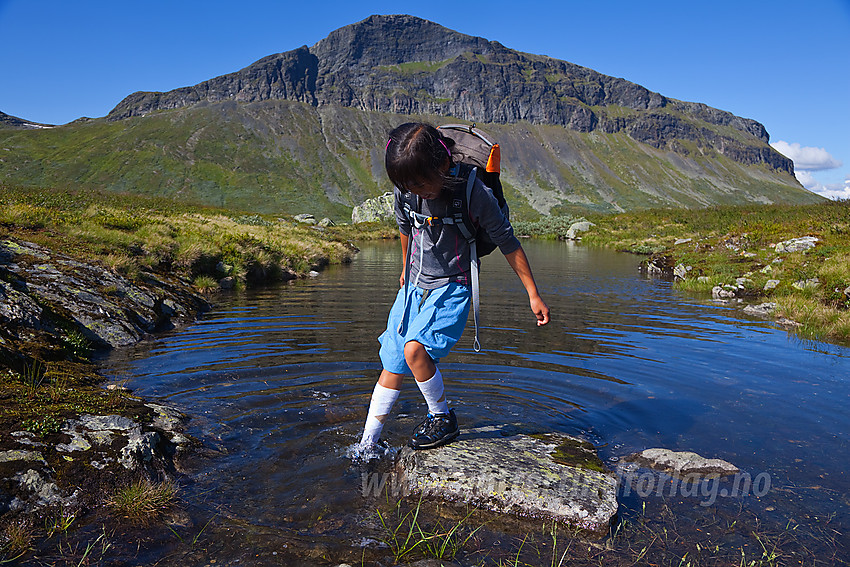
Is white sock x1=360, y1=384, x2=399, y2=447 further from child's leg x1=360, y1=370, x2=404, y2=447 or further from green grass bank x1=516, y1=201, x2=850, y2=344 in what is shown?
green grass bank x1=516, y1=201, x2=850, y2=344

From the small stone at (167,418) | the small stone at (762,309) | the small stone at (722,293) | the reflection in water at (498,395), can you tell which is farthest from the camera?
the small stone at (722,293)

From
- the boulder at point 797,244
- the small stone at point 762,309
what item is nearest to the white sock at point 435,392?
the small stone at point 762,309

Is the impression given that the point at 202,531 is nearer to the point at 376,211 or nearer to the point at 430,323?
the point at 430,323

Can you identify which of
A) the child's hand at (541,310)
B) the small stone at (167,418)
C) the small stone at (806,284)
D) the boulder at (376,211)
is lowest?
the small stone at (167,418)

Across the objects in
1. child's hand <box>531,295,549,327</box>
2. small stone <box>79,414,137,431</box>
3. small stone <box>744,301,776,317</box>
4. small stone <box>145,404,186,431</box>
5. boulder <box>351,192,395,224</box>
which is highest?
boulder <box>351,192,395,224</box>

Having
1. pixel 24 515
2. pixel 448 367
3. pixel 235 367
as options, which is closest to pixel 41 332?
pixel 235 367

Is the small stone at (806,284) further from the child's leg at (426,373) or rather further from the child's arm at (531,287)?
the child's leg at (426,373)

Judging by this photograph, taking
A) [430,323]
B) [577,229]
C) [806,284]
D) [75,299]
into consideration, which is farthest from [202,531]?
[577,229]

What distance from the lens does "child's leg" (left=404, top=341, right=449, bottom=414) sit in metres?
4.64

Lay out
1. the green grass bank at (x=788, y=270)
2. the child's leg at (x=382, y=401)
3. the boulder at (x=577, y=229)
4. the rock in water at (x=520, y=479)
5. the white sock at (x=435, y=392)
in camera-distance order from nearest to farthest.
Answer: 1. the rock in water at (x=520, y=479)
2. the white sock at (x=435, y=392)
3. the child's leg at (x=382, y=401)
4. the green grass bank at (x=788, y=270)
5. the boulder at (x=577, y=229)

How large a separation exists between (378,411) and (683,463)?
3.03m

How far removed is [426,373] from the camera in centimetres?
474

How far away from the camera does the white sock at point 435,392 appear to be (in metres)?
Answer: 4.82

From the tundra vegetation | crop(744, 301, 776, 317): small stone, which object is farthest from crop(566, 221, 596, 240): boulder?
crop(744, 301, 776, 317): small stone
